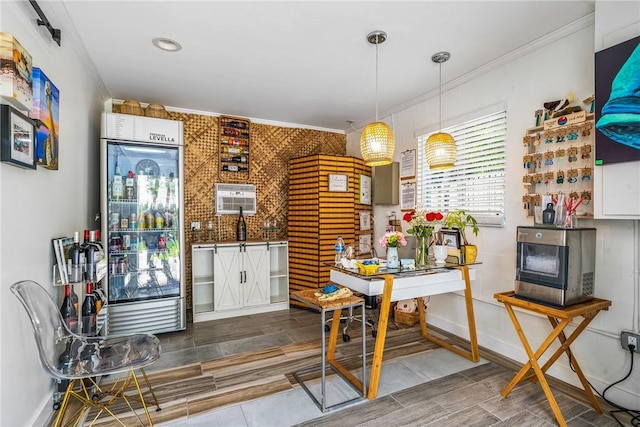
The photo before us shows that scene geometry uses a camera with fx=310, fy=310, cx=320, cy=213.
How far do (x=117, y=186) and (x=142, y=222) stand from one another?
1.57 ft

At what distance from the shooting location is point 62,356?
1.87 meters

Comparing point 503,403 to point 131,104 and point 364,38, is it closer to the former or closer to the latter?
point 364,38

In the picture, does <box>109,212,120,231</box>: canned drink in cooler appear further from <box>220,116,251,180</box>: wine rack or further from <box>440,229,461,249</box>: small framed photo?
<box>440,229,461,249</box>: small framed photo

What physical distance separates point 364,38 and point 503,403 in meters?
3.02

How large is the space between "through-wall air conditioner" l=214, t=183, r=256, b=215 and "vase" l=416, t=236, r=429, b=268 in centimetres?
272

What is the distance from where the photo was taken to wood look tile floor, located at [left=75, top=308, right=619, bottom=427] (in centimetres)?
210

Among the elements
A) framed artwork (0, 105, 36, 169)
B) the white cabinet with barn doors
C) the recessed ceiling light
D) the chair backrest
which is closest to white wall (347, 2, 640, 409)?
the white cabinet with barn doors

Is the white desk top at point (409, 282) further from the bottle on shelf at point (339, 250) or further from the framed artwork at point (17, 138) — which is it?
the framed artwork at point (17, 138)

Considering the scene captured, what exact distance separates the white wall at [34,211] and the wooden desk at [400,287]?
2070 mm

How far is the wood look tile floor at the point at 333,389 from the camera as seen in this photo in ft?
6.88

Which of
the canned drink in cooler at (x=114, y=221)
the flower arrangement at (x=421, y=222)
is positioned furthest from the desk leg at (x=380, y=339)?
the canned drink in cooler at (x=114, y=221)

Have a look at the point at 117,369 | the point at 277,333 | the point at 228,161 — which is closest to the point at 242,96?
the point at 228,161

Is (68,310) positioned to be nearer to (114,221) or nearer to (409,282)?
(114,221)

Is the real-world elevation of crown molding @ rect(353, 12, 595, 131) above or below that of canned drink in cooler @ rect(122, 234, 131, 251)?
above
